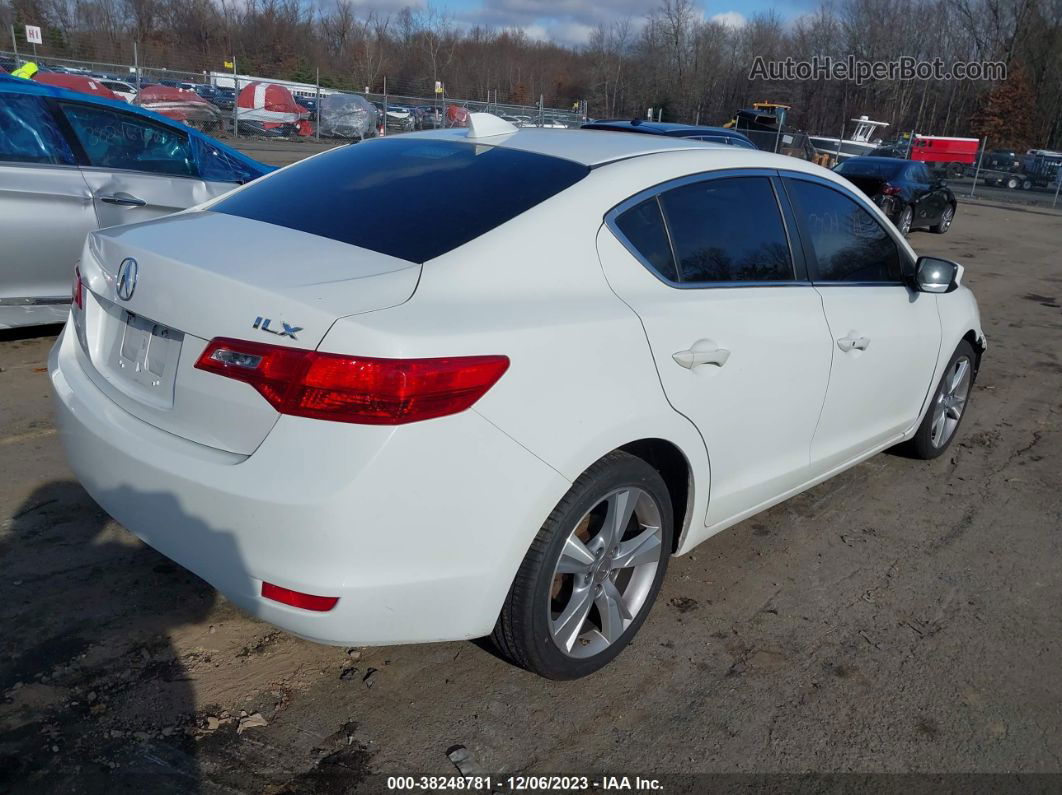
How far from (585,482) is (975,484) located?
319 cm

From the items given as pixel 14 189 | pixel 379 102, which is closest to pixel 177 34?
pixel 379 102

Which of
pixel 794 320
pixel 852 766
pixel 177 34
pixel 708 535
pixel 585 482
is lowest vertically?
pixel 852 766

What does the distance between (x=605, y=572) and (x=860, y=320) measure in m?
1.67

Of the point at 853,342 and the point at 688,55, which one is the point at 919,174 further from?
the point at 688,55

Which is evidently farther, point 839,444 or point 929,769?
point 839,444

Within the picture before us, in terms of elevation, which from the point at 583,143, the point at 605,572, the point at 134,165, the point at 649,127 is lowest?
the point at 605,572

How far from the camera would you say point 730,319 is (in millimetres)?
2924

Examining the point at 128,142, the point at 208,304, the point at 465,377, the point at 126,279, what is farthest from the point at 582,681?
the point at 128,142

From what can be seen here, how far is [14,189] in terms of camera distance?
5039 mm

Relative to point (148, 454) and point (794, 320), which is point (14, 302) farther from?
point (794, 320)

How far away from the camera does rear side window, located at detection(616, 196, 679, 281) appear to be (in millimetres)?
2771

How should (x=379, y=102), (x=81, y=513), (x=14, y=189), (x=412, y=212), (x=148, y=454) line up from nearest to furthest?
(x=148, y=454) → (x=412, y=212) → (x=81, y=513) → (x=14, y=189) → (x=379, y=102)

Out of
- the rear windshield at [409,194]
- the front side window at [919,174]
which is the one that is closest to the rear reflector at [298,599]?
the rear windshield at [409,194]

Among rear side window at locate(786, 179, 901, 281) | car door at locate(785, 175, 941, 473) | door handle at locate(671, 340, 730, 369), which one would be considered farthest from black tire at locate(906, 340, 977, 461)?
door handle at locate(671, 340, 730, 369)
